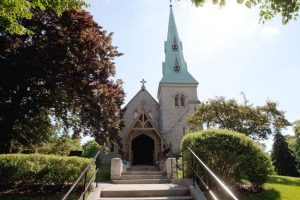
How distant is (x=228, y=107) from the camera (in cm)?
2330

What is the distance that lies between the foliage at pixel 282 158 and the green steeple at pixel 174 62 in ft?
47.2

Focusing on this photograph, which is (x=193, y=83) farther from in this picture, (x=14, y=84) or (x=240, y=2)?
(x=240, y=2)

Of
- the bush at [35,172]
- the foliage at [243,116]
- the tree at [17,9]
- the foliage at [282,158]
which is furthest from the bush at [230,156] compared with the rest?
the foliage at [282,158]

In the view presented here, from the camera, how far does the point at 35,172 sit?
10516 millimetres

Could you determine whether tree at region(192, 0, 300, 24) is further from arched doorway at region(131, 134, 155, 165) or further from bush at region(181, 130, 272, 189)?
arched doorway at region(131, 134, 155, 165)

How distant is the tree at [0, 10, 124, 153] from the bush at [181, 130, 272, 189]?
5310mm

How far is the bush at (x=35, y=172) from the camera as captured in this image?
10.5m

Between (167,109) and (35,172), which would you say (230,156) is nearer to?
(35,172)

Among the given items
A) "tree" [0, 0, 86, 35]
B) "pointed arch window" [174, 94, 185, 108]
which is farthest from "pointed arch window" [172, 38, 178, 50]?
"tree" [0, 0, 86, 35]

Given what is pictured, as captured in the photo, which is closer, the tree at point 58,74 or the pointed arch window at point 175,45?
the tree at point 58,74

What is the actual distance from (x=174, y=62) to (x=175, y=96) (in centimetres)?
618

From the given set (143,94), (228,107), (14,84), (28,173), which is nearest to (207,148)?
(28,173)

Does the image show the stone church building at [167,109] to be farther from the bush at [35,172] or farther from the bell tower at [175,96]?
the bush at [35,172]

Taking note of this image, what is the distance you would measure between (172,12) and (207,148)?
36069 millimetres
